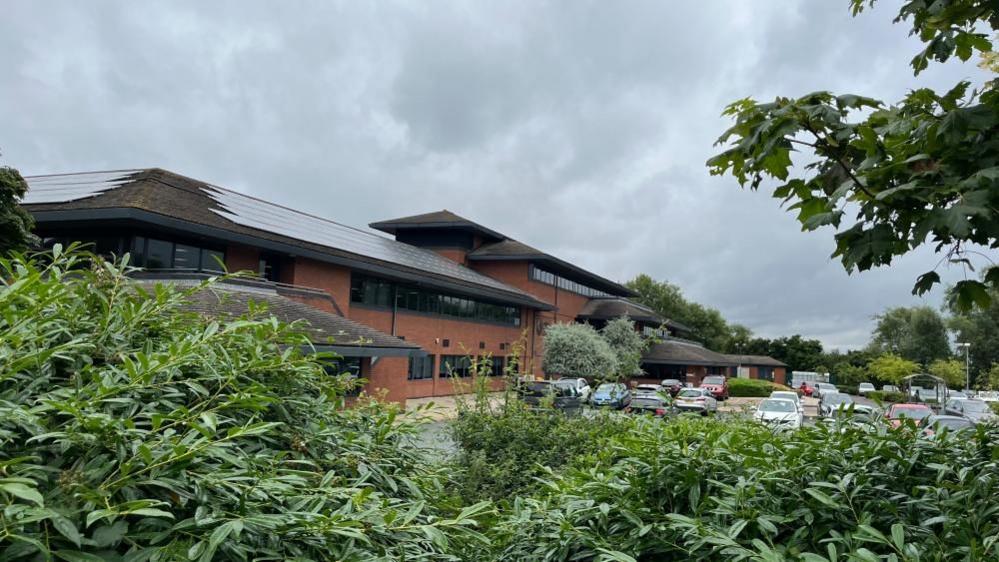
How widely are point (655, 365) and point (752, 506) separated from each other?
55.0m

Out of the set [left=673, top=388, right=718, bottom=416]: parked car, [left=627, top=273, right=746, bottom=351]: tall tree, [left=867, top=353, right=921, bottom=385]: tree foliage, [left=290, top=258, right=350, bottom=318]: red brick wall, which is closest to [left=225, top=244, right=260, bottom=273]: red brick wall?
[left=290, top=258, right=350, bottom=318]: red brick wall

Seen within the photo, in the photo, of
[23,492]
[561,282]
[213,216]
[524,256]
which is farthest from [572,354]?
[23,492]

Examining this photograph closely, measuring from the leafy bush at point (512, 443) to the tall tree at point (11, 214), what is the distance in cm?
1261

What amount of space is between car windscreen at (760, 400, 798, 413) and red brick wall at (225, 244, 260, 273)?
19.5 m

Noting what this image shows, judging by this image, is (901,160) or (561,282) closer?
(901,160)

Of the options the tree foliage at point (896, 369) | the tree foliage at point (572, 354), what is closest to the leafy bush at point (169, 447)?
the tree foliage at point (572, 354)

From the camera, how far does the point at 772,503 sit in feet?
9.07

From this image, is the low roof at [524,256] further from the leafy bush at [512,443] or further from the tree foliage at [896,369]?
the leafy bush at [512,443]

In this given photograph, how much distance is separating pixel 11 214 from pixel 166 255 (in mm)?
6251

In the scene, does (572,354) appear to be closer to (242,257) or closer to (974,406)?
(974,406)

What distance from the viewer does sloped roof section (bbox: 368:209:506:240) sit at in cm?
4388

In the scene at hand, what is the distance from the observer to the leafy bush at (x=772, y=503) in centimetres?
245

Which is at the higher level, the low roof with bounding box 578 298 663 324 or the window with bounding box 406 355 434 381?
the low roof with bounding box 578 298 663 324

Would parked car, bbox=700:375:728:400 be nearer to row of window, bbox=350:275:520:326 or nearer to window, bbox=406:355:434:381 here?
row of window, bbox=350:275:520:326
